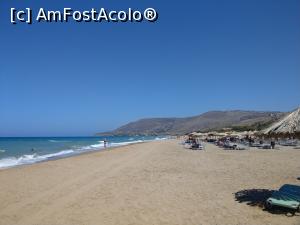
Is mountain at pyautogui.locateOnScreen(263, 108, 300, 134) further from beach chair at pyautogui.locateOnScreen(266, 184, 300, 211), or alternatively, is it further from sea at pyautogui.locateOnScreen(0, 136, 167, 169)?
sea at pyautogui.locateOnScreen(0, 136, 167, 169)

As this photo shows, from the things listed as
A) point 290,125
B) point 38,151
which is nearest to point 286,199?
point 290,125

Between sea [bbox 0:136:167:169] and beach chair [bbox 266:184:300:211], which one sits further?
sea [bbox 0:136:167:169]

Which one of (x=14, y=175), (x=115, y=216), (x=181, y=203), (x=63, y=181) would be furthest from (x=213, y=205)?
(x=14, y=175)

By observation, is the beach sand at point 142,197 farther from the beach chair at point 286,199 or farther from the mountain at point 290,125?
the mountain at point 290,125

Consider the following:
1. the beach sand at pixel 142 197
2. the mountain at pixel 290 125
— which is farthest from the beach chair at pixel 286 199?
the mountain at pixel 290 125

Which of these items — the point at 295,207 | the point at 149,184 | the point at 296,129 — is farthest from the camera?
A: the point at 149,184

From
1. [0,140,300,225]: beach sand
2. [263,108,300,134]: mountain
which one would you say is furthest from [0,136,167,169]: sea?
[263,108,300,134]: mountain

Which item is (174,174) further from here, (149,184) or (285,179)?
(285,179)

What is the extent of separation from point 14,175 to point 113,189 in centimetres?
622

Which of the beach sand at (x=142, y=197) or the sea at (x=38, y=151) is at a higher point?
the sea at (x=38, y=151)

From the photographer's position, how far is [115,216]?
7.78m

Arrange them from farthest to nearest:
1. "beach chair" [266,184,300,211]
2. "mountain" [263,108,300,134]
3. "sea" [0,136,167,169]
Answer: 1. "sea" [0,136,167,169]
2. "mountain" [263,108,300,134]
3. "beach chair" [266,184,300,211]

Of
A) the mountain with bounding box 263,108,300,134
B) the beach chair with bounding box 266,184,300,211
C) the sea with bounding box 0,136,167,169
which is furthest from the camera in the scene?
the sea with bounding box 0,136,167,169

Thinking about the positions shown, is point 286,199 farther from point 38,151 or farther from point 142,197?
point 38,151
